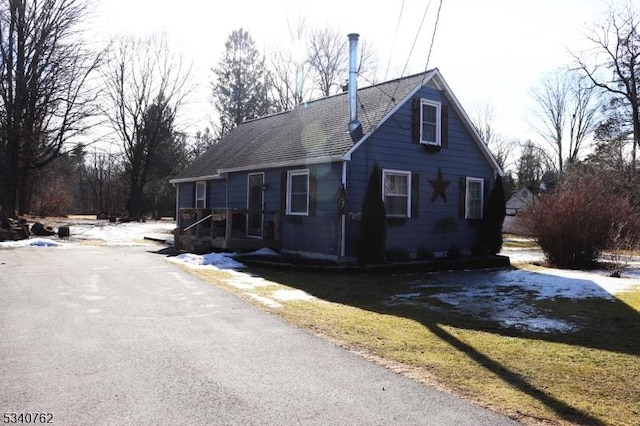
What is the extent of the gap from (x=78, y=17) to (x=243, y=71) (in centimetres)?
1612

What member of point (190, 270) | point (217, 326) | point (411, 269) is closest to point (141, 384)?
point (217, 326)

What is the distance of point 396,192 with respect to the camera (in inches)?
574

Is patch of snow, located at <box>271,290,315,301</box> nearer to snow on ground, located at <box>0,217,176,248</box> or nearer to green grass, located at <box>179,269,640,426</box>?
green grass, located at <box>179,269,640,426</box>

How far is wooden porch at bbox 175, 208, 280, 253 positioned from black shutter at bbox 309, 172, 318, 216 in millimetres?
1458

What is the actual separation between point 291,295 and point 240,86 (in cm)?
3485

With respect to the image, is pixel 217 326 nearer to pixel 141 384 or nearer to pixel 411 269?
pixel 141 384

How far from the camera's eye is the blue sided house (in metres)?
13.5

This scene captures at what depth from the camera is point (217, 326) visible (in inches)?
250

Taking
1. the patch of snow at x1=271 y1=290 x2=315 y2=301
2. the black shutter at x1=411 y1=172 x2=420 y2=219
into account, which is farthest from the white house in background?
the patch of snow at x1=271 y1=290 x2=315 y2=301

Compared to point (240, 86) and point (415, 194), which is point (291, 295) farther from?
point (240, 86)

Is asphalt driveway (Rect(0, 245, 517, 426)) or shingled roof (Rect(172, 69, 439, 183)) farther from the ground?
shingled roof (Rect(172, 69, 439, 183))

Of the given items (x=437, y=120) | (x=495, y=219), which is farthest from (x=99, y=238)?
(x=495, y=219)

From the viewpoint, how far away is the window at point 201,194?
2023 cm

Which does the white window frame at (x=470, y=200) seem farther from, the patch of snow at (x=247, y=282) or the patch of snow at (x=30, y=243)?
the patch of snow at (x=30, y=243)
